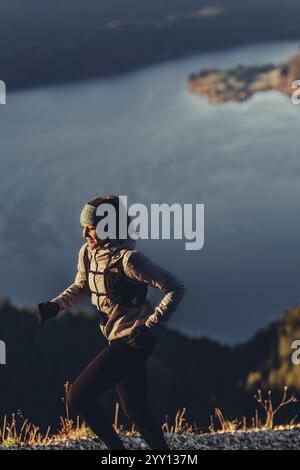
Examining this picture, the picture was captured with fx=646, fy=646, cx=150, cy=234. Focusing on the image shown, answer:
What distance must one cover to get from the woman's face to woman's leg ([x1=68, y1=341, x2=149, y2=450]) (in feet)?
3.06

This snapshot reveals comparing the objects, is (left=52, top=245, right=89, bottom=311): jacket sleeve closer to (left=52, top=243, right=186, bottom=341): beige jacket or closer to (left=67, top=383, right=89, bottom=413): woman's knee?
(left=52, top=243, right=186, bottom=341): beige jacket

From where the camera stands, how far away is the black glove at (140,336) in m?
5.92

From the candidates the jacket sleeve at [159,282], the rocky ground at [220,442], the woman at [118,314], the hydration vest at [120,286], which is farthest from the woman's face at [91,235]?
the rocky ground at [220,442]

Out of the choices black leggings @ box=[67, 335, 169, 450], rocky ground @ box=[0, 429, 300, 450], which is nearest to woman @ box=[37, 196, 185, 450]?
black leggings @ box=[67, 335, 169, 450]

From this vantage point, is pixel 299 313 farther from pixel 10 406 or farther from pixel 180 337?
pixel 10 406

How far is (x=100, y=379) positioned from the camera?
589 centimetres

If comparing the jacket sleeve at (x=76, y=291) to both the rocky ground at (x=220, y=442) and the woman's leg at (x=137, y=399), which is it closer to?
the woman's leg at (x=137, y=399)

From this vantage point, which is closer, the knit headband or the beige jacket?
the beige jacket

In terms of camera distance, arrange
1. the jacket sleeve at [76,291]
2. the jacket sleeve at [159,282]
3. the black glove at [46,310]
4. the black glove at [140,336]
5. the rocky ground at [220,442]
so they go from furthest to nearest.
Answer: the rocky ground at [220,442] < the jacket sleeve at [76,291] < the black glove at [46,310] < the black glove at [140,336] < the jacket sleeve at [159,282]

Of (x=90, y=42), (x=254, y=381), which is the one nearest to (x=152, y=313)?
(x=90, y=42)

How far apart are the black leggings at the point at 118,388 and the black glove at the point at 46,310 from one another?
0.60 m

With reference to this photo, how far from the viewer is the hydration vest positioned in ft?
19.5

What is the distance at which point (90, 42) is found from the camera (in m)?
16.1

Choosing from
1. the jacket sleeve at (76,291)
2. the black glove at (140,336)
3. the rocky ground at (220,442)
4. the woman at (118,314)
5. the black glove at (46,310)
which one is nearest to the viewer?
the woman at (118,314)
